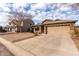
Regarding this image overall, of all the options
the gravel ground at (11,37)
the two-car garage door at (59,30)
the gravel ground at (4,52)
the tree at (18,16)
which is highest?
the tree at (18,16)

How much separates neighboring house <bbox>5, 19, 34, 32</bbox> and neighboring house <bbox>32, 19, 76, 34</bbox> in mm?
60

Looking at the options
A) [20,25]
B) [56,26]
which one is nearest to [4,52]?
[20,25]

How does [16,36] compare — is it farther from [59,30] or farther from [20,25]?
[59,30]

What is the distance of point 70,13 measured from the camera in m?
1.43

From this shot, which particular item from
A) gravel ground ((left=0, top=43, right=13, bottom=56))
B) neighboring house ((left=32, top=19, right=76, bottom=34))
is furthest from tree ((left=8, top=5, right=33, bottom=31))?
gravel ground ((left=0, top=43, right=13, bottom=56))

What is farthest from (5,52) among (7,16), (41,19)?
(41,19)

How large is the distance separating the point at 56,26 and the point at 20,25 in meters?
0.36

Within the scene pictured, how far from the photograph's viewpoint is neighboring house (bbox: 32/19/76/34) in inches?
56.1

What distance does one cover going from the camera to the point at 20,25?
145cm

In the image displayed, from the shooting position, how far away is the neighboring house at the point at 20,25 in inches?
56.4

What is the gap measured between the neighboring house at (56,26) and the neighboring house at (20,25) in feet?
0.20

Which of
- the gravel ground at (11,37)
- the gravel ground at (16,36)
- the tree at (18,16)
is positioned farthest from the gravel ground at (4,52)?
the tree at (18,16)

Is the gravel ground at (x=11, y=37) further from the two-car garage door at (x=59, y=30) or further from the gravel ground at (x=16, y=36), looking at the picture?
the two-car garage door at (x=59, y=30)

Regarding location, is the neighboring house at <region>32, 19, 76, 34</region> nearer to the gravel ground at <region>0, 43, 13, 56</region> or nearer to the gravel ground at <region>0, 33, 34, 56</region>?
the gravel ground at <region>0, 33, 34, 56</region>
